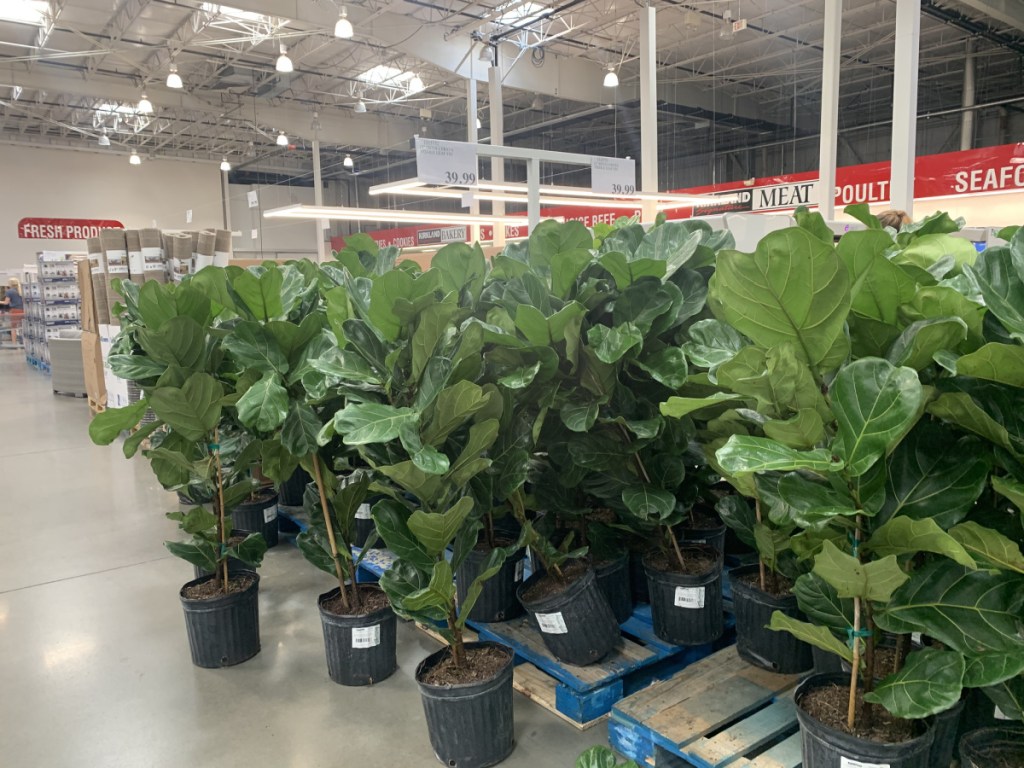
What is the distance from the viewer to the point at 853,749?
136 centimetres

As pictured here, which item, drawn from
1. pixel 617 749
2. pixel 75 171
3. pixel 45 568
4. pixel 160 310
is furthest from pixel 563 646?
pixel 75 171

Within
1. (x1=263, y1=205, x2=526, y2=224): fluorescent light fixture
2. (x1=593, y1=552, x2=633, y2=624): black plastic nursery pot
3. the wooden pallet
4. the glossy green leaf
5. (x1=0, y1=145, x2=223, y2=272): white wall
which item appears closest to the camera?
the glossy green leaf

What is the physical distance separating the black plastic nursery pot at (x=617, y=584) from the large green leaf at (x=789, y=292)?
143cm

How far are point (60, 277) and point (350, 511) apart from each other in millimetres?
11199

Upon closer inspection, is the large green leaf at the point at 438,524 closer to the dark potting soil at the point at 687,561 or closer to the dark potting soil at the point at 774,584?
the dark potting soil at the point at 687,561

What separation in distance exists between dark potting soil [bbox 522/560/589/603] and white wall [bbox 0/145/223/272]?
1577 centimetres

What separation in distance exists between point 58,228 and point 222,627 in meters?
19.4

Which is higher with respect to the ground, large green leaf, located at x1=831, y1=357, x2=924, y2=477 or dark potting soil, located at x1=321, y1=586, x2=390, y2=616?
large green leaf, located at x1=831, y1=357, x2=924, y2=477

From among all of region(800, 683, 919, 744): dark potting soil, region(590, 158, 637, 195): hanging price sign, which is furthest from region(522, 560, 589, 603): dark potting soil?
region(590, 158, 637, 195): hanging price sign

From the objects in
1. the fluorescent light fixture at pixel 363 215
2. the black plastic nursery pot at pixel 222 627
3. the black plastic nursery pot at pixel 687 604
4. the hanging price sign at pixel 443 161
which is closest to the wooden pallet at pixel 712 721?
the black plastic nursery pot at pixel 687 604

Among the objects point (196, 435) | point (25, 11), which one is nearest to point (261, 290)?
point (196, 435)

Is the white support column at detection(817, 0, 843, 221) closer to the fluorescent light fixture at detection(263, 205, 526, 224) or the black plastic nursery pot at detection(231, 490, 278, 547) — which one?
the fluorescent light fixture at detection(263, 205, 526, 224)

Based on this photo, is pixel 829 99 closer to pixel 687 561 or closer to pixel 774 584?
pixel 687 561

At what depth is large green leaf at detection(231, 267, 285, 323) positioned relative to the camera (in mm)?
2061
